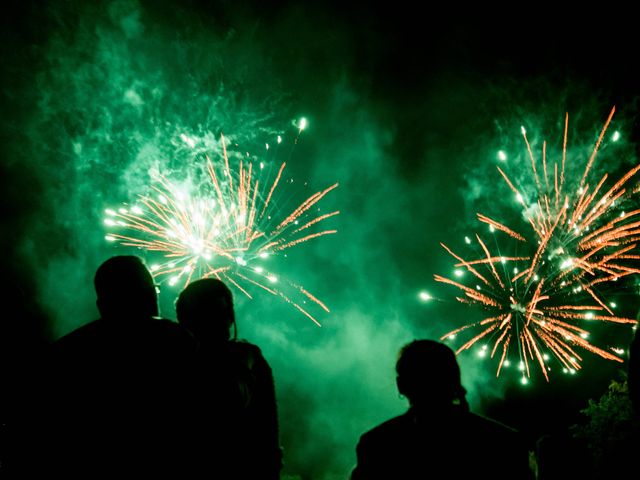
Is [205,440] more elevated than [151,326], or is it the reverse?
[151,326]

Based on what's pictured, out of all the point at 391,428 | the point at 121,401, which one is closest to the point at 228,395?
the point at 121,401

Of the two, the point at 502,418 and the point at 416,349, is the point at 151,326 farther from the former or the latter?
the point at 502,418

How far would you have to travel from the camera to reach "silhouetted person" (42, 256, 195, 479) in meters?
2.03

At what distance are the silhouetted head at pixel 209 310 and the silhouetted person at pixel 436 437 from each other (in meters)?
1.46

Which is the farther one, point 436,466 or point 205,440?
point 436,466

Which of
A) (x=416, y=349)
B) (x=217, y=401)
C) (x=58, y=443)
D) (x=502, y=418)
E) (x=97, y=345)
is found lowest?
(x=58, y=443)

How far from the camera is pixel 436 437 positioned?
254cm

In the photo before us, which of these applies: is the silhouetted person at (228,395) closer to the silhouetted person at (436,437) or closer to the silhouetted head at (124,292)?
the silhouetted head at (124,292)

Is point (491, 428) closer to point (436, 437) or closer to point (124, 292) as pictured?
point (436, 437)

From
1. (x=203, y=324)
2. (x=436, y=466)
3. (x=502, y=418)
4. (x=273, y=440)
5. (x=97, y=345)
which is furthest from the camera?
(x=502, y=418)

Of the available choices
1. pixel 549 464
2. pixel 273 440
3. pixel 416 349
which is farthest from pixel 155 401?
pixel 549 464

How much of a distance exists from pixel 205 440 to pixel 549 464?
5.21 m

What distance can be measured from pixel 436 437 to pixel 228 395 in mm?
1546

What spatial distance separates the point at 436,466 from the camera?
2477 mm
